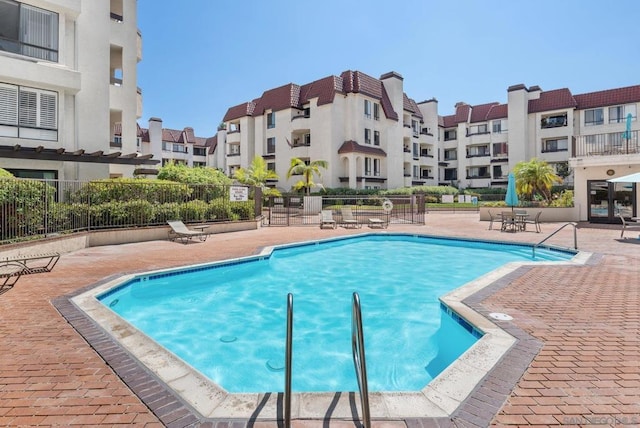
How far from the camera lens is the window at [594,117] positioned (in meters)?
40.9

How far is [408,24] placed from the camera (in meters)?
15.6

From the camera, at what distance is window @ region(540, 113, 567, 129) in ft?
141

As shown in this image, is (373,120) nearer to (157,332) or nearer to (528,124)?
(528,124)

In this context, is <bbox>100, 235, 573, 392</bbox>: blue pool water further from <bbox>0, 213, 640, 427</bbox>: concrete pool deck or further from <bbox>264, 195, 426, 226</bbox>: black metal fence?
<bbox>264, 195, 426, 226</bbox>: black metal fence

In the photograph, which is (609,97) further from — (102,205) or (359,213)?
(102,205)

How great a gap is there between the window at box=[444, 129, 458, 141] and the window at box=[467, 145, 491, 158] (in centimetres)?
312

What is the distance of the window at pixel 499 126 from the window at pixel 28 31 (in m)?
48.4

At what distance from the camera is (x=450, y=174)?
55.8 meters

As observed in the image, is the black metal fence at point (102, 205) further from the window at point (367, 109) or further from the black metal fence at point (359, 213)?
the window at point (367, 109)

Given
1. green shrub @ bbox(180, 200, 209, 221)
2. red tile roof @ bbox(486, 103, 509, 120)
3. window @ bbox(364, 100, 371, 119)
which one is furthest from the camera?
red tile roof @ bbox(486, 103, 509, 120)

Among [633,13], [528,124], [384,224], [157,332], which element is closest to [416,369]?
[157,332]

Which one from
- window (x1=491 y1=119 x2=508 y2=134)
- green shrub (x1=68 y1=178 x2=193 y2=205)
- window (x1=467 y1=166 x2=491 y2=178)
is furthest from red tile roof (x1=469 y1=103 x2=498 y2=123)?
green shrub (x1=68 y1=178 x2=193 y2=205)

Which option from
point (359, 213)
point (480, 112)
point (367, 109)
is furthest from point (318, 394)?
point (480, 112)

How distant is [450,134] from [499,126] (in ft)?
26.1
